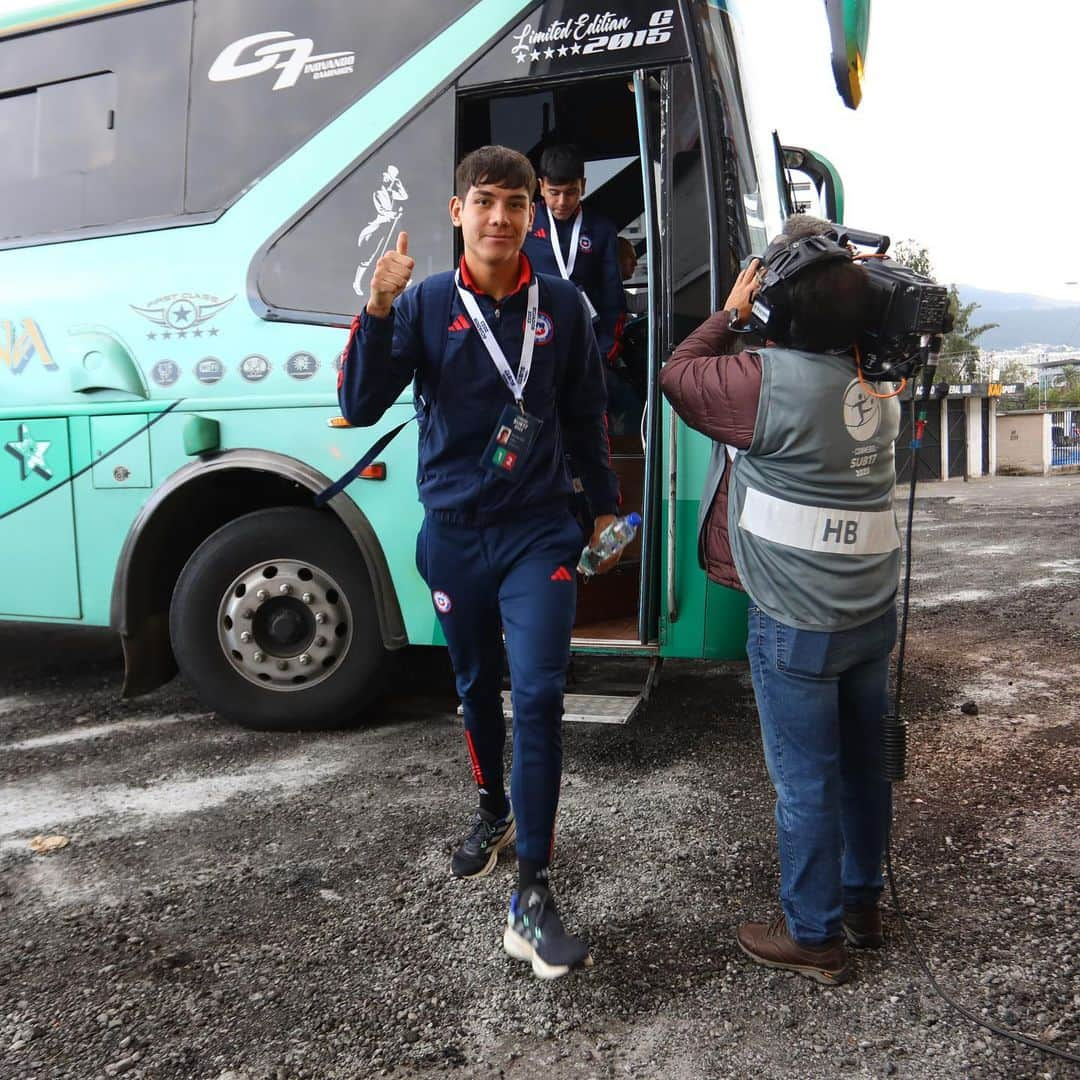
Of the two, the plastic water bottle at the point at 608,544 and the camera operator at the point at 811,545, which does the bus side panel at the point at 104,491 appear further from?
the camera operator at the point at 811,545

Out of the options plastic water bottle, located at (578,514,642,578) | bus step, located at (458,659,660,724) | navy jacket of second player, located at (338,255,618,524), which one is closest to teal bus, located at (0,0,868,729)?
bus step, located at (458,659,660,724)

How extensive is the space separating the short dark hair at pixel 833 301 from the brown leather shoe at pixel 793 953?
143 centimetres

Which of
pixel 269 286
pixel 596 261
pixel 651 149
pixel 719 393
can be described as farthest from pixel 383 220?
pixel 719 393

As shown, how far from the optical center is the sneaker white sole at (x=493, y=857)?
288cm

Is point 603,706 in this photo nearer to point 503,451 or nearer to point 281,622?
point 281,622

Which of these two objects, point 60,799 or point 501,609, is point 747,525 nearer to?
point 501,609

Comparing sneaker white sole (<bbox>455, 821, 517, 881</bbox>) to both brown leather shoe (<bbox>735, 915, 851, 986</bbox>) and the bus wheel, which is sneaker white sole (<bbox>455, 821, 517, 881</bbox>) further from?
the bus wheel

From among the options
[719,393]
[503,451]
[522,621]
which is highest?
[719,393]

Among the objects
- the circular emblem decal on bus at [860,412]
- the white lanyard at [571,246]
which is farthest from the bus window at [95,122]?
the circular emblem decal on bus at [860,412]

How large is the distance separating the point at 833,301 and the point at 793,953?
1.55 metres

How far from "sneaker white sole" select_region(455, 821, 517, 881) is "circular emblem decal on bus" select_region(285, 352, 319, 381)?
206 centimetres

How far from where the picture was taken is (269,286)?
3.99m

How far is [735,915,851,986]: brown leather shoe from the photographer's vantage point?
2264 mm

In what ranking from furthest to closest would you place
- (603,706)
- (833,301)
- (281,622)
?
(281,622), (603,706), (833,301)
